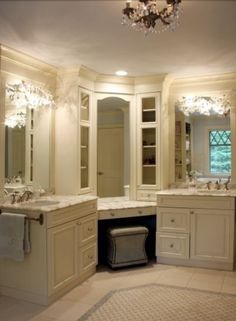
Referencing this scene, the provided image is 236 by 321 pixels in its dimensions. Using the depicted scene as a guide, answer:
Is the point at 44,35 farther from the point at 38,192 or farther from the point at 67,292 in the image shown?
the point at 67,292

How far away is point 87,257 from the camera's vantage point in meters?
3.53

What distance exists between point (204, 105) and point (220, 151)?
0.68m

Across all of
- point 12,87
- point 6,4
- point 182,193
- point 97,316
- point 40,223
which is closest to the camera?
point 6,4

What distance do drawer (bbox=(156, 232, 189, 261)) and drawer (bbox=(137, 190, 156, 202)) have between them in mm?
518

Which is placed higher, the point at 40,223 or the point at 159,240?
the point at 40,223

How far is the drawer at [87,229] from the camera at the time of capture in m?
3.39

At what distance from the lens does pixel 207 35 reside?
9.32 ft

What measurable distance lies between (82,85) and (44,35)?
1.18 metres

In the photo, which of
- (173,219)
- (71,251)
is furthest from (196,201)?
(71,251)

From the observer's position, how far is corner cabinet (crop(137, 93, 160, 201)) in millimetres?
4320

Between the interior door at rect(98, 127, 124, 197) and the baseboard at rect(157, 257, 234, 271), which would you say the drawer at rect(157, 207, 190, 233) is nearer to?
the baseboard at rect(157, 257, 234, 271)

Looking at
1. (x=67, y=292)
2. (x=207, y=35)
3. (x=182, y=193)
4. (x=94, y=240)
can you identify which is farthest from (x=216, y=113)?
(x=67, y=292)

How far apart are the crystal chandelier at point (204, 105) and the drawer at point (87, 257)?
2283 mm

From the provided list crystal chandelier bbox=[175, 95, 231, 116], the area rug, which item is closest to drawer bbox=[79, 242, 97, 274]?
the area rug
